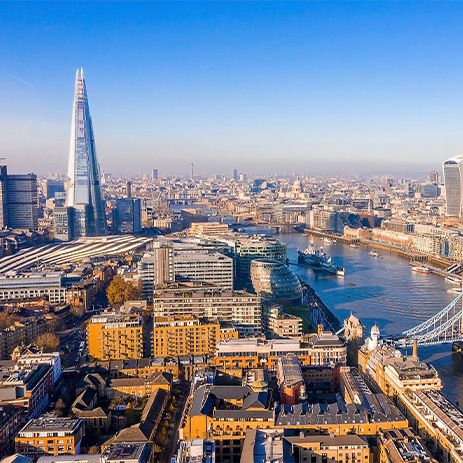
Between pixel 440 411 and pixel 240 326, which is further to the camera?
pixel 240 326

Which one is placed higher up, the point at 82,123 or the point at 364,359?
the point at 82,123

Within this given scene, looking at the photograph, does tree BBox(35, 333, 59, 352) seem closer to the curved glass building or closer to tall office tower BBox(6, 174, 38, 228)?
the curved glass building

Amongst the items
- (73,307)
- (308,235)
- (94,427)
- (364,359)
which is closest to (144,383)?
(94,427)

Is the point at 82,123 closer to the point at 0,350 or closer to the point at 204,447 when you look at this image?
the point at 0,350

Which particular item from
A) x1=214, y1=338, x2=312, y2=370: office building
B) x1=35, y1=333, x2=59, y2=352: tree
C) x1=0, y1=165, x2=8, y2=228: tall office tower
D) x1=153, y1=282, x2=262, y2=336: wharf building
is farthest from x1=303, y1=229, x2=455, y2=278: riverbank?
x1=0, y1=165, x2=8, y2=228: tall office tower

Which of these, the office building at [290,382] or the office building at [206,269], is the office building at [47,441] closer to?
the office building at [290,382]

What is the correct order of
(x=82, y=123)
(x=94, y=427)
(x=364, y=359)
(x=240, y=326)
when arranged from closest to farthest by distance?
1. (x=94, y=427)
2. (x=364, y=359)
3. (x=240, y=326)
4. (x=82, y=123)

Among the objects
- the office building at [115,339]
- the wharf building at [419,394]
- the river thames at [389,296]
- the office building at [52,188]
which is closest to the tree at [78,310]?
the office building at [115,339]

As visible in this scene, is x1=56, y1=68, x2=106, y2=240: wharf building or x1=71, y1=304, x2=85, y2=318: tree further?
x1=56, y1=68, x2=106, y2=240: wharf building
